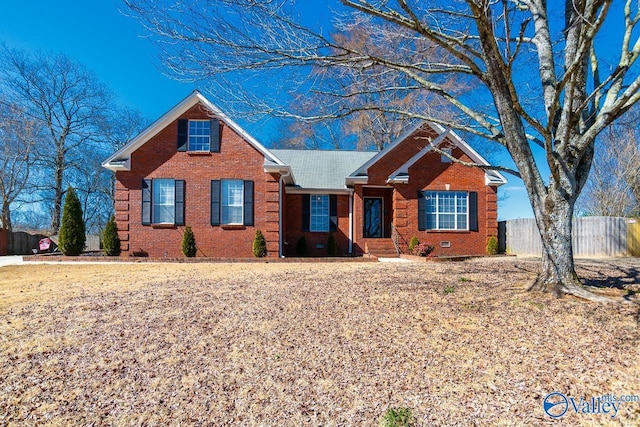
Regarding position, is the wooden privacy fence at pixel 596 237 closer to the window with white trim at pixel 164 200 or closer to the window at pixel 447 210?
the window at pixel 447 210

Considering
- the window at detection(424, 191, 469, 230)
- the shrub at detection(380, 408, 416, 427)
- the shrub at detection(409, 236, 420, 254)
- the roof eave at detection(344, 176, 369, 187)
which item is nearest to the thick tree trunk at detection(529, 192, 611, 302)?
the shrub at detection(380, 408, 416, 427)

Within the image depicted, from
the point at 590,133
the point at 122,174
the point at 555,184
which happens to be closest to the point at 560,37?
the point at 590,133

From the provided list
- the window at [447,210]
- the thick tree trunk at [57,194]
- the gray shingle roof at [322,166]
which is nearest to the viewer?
the window at [447,210]

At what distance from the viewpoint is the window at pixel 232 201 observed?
45.8 feet

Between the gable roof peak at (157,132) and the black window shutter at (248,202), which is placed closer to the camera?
the gable roof peak at (157,132)

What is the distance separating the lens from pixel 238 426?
291 cm

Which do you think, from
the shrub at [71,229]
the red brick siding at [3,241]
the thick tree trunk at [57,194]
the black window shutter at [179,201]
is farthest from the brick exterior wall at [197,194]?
the thick tree trunk at [57,194]

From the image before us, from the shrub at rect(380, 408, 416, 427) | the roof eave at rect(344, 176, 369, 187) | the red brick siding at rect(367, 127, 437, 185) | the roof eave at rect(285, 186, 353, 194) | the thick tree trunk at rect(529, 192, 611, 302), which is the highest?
the red brick siding at rect(367, 127, 437, 185)

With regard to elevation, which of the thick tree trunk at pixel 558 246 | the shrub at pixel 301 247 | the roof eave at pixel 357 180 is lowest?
the shrub at pixel 301 247

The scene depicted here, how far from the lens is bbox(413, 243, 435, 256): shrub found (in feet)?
45.8

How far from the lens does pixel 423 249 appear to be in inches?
551

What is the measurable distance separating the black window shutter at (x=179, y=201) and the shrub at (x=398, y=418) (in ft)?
40.0

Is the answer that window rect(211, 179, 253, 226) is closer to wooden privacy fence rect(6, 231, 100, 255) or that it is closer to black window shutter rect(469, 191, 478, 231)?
black window shutter rect(469, 191, 478, 231)

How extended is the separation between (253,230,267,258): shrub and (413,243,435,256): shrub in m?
5.70
